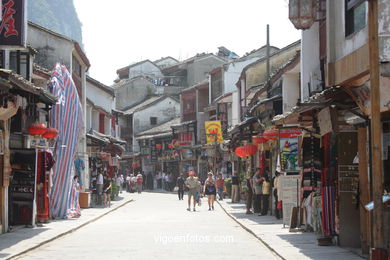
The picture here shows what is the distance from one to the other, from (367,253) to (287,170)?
832 cm

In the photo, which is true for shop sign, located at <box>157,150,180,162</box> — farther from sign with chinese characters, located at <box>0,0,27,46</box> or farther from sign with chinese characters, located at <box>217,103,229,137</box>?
sign with chinese characters, located at <box>0,0,27,46</box>

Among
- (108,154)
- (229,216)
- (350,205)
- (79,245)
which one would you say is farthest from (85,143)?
(350,205)

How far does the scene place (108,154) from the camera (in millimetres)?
42688

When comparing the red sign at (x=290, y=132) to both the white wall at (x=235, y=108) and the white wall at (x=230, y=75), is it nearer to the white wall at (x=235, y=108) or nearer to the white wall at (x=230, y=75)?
the white wall at (x=235, y=108)

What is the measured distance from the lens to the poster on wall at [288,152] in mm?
21828

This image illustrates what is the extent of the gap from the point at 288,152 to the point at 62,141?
8024 millimetres

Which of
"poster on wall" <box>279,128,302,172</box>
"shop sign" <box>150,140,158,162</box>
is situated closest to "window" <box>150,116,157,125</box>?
"shop sign" <box>150,140,158,162</box>

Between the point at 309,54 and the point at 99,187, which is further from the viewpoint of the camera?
the point at 99,187

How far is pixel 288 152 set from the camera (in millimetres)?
22047

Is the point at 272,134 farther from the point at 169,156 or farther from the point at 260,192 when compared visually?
the point at 169,156
